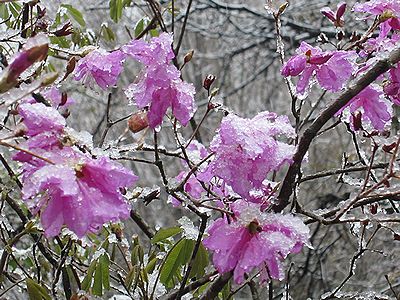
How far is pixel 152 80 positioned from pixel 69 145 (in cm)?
25

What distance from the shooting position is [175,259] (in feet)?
4.47

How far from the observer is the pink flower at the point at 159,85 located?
1.11m

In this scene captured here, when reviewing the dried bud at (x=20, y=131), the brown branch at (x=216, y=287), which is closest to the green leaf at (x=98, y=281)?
the brown branch at (x=216, y=287)

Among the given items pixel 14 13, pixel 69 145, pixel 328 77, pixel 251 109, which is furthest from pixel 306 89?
pixel 251 109

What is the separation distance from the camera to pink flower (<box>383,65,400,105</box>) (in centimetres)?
120

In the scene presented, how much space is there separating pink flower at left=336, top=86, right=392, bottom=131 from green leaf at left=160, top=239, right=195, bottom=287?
43 centimetres

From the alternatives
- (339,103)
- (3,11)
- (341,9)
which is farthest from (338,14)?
(3,11)

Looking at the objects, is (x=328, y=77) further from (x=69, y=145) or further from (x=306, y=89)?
(x=69, y=145)

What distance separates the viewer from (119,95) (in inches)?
267

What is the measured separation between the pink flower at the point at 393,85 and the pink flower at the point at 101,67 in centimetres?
52

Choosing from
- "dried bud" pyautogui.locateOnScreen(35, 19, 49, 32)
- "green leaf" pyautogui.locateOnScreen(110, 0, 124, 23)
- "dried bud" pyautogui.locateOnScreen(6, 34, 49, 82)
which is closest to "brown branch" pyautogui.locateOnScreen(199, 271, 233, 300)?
"dried bud" pyautogui.locateOnScreen(6, 34, 49, 82)

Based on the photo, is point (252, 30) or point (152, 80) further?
point (252, 30)

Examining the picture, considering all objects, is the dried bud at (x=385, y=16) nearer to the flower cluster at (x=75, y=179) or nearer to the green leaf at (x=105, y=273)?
the flower cluster at (x=75, y=179)

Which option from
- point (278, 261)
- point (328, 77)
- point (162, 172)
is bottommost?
point (278, 261)
